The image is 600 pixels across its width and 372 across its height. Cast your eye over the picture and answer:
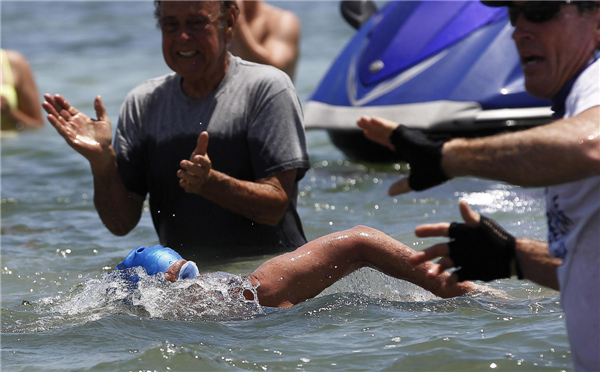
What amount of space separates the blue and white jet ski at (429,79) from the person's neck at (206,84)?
2773mm

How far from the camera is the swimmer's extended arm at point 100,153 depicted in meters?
4.14

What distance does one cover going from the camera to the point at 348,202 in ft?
20.8

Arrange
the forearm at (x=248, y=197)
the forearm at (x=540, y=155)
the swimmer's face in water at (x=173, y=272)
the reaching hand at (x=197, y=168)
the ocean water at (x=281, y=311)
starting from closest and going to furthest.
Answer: the forearm at (x=540, y=155)
the ocean water at (x=281, y=311)
the swimmer's face in water at (x=173, y=272)
the reaching hand at (x=197, y=168)
the forearm at (x=248, y=197)

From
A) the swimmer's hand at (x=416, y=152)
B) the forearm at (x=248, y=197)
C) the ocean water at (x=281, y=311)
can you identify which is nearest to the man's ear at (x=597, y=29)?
the swimmer's hand at (x=416, y=152)

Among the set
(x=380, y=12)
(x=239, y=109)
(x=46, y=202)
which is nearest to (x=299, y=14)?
(x=380, y=12)

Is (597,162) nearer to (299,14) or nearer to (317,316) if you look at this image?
(317,316)

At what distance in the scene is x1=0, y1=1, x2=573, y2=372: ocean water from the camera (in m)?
3.07

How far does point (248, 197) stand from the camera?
393 centimetres

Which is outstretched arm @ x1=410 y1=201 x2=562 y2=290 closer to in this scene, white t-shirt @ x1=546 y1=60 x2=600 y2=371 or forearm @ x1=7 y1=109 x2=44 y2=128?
white t-shirt @ x1=546 y1=60 x2=600 y2=371

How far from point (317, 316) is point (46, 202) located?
155 inches

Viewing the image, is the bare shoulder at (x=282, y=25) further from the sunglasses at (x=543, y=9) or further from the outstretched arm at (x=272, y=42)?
the sunglasses at (x=543, y=9)

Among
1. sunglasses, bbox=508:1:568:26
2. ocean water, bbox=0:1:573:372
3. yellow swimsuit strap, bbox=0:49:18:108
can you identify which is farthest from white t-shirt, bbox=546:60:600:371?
yellow swimsuit strap, bbox=0:49:18:108

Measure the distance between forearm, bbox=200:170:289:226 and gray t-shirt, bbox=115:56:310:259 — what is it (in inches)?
5.1

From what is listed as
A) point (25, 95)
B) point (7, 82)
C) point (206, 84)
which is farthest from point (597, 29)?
point (25, 95)
